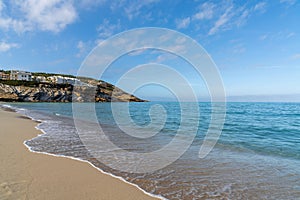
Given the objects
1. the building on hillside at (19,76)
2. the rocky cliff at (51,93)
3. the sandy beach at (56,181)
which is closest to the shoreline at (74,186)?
the sandy beach at (56,181)

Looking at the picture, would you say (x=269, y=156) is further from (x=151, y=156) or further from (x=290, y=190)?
(x=151, y=156)

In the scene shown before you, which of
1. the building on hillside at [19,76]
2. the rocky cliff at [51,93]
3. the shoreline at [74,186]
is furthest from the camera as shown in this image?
the building on hillside at [19,76]

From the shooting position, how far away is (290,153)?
799 cm

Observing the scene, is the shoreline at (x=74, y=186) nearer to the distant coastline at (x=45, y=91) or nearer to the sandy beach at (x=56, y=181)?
the sandy beach at (x=56, y=181)

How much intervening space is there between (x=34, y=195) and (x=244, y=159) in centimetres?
656

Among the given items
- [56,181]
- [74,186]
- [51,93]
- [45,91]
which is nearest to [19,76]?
[45,91]

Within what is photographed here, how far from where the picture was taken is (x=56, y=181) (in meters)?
4.01

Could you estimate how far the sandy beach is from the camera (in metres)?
3.43

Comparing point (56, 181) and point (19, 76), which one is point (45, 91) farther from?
point (56, 181)

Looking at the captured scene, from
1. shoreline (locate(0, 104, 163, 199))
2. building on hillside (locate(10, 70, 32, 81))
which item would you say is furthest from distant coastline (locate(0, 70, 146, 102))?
shoreline (locate(0, 104, 163, 199))

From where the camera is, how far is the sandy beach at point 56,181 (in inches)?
135

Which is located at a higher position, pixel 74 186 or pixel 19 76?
pixel 19 76

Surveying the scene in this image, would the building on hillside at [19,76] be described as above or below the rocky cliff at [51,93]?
above

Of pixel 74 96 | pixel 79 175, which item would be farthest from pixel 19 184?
pixel 74 96
